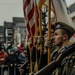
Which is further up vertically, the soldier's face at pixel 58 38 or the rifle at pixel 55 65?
the soldier's face at pixel 58 38

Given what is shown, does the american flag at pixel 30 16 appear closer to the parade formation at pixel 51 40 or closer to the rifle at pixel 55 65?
the parade formation at pixel 51 40

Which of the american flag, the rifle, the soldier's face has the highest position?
the american flag

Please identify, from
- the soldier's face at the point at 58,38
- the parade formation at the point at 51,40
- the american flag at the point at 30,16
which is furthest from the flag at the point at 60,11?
the american flag at the point at 30,16

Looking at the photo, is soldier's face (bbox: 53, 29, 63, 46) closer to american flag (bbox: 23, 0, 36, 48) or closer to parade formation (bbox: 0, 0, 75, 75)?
parade formation (bbox: 0, 0, 75, 75)

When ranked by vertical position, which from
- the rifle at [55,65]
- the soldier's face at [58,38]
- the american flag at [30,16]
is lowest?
the rifle at [55,65]

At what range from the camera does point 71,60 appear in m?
3.63

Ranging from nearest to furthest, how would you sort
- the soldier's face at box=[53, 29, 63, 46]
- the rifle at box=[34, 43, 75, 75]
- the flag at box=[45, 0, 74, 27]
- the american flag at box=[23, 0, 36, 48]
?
the rifle at box=[34, 43, 75, 75]
the soldier's face at box=[53, 29, 63, 46]
the flag at box=[45, 0, 74, 27]
the american flag at box=[23, 0, 36, 48]

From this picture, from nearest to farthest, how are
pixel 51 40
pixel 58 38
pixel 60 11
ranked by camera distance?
pixel 51 40 → pixel 58 38 → pixel 60 11

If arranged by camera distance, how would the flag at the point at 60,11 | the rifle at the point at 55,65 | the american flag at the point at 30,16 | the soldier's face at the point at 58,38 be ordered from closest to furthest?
the rifle at the point at 55,65, the soldier's face at the point at 58,38, the flag at the point at 60,11, the american flag at the point at 30,16

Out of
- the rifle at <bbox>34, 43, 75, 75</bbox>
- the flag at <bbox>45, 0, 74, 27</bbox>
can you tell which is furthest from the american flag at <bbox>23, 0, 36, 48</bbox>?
the rifle at <bbox>34, 43, 75, 75</bbox>

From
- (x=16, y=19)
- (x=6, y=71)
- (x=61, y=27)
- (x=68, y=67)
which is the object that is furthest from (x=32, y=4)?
(x=16, y=19)

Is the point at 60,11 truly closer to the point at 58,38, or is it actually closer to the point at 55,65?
the point at 58,38

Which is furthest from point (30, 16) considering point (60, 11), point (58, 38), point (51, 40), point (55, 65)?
point (55, 65)

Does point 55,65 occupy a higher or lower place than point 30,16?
lower
